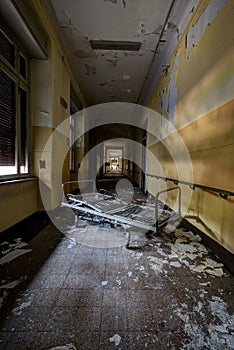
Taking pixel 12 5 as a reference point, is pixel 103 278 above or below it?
below

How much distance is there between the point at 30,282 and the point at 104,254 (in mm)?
692

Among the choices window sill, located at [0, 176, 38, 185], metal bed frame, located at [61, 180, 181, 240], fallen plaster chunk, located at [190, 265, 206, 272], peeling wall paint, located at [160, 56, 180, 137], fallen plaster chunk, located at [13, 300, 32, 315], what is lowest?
fallen plaster chunk, located at [13, 300, 32, 315]

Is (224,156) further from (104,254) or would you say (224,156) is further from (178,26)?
(178,26)

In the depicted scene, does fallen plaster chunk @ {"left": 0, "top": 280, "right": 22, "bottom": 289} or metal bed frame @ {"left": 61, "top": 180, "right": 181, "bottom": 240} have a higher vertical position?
metal bed frame @ {"left": 61, "top": 180, "right": 181, "bottom": 240}

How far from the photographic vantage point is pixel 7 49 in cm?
221

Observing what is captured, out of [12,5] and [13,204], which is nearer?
[12,5]

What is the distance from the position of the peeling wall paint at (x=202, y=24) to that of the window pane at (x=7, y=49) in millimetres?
2364

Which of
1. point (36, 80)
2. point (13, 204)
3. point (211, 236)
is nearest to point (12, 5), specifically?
point (36, 80)

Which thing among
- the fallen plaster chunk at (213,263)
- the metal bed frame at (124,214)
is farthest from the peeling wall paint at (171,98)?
the fallen plaster chunk at (213,263)

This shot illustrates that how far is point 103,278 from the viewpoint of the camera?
4.59 ft

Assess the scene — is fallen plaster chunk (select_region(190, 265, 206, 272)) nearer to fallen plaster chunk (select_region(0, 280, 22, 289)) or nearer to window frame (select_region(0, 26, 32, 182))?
fallen plaster chunk (select_region(0, 280, 22, 289))

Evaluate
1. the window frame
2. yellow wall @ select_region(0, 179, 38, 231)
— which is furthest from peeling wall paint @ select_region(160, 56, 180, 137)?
yellow wall @ select_region(0, 179, 38, 231)

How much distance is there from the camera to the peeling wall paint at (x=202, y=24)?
6.05ft

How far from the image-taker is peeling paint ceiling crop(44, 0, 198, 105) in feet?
7.74
